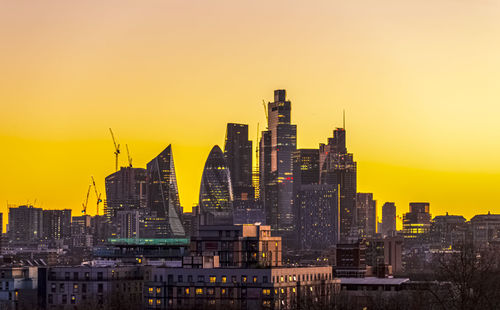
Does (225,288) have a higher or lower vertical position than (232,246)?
lower

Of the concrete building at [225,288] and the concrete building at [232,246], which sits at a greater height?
the concrete building at [232,246]

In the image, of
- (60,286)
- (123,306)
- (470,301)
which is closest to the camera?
(470,301)

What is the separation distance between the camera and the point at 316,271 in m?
172

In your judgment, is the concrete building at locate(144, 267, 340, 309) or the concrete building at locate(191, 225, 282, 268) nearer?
the concrete building at locate(144, 267, 340, 309)

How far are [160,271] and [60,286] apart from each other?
86.5 feet

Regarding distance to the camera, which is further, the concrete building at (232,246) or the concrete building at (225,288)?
the concrete building at (232,246)

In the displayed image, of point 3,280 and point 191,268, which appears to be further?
point 3,280

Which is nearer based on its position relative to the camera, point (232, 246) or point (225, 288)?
point (225, 288)

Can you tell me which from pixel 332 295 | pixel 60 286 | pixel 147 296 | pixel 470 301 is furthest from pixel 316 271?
pixel 470 301

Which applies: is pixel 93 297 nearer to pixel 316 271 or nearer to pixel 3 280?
pixel 3 280

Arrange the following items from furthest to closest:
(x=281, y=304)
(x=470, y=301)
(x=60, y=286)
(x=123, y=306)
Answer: (x=60, y=286)
(x=123, y=306)
(x=281, y=304)
(x=470, y=301)

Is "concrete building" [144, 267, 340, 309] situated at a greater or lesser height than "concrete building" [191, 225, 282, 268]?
lesser

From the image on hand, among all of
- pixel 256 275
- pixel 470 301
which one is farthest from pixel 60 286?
pixel 470 301

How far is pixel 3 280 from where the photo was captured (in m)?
188
